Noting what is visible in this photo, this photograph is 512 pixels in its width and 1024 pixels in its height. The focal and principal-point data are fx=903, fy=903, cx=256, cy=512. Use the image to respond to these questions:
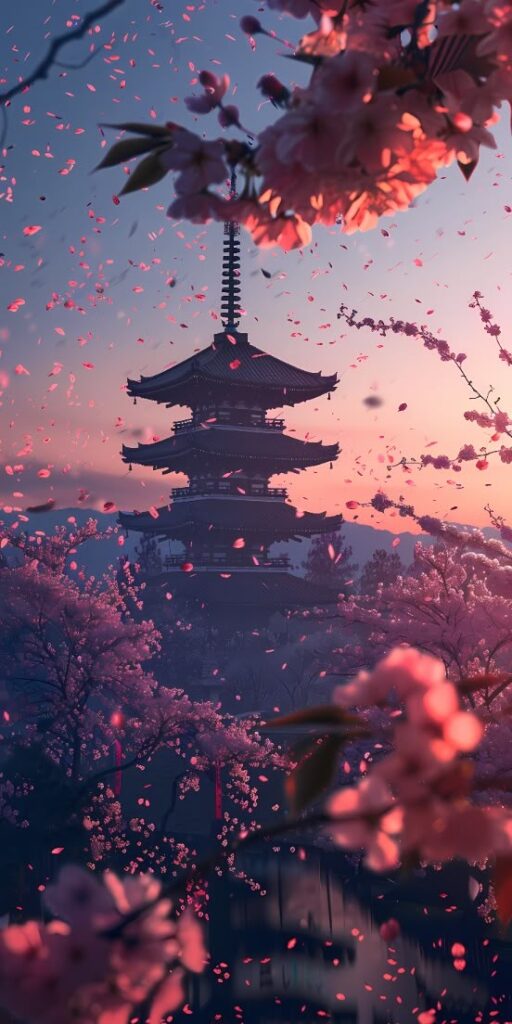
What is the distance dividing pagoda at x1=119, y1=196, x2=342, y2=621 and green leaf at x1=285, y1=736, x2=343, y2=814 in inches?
1132

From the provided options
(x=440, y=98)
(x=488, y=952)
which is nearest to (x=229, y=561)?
(x=488, y=952)

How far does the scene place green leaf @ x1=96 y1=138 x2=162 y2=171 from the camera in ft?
4.13

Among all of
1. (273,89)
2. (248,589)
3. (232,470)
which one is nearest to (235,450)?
(232,470)

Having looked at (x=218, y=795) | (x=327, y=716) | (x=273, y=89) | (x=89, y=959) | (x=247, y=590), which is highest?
(x=247, y=590)

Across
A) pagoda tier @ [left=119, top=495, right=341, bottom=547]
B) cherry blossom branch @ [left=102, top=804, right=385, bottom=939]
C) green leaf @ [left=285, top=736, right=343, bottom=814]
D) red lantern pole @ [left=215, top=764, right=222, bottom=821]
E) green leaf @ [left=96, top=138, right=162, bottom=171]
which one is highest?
pagoda tier @ [left=119, top=495, right=341, bottom=547]

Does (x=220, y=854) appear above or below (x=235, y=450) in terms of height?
below

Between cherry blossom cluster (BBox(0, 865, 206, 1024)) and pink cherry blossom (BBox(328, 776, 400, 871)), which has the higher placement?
pink cherry blossom (BBox(328, 776, 400, 871))

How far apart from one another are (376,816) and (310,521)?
3010cm

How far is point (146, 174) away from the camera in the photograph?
131 cm

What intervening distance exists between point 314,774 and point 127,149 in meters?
0.88

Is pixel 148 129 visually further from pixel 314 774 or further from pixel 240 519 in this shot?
pixel 240 519

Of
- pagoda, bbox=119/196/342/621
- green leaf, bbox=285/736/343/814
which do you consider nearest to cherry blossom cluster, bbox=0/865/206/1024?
green leaf, bbox=285/736/343/814

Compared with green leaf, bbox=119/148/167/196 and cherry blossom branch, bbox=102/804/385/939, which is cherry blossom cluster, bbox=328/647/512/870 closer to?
cherry blossom branch, bbox=102/804/385/939

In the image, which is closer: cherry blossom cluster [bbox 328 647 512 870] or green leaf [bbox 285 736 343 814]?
cherry blossom cluster [bbox 328 647 512 870]
